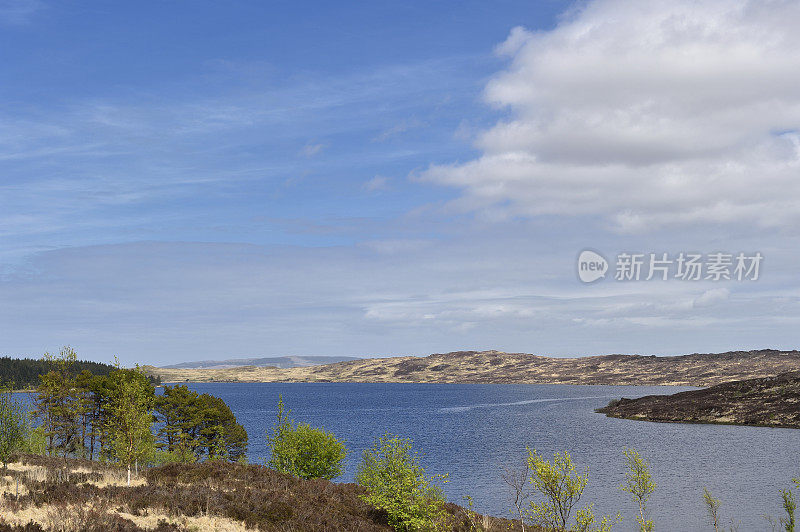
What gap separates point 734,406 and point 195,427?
460ft

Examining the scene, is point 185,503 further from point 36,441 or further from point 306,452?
Answer: point 36,441

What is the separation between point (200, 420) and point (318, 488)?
51.8 m

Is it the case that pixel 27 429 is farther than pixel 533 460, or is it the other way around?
pixel 27 429

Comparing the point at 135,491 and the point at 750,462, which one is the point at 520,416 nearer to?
the point at 750,462

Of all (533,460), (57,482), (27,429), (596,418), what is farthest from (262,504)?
(596,418)

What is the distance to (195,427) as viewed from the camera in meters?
89.2

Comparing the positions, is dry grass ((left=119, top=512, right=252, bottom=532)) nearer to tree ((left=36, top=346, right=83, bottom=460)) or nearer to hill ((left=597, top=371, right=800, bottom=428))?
tree ((left=36, top=346, right=83, bottom=460))

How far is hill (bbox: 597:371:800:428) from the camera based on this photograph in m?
142

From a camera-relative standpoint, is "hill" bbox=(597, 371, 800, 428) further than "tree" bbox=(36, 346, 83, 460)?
Yes

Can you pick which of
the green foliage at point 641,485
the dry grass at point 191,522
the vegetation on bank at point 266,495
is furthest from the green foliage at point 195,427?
the green foliage at point 641,485

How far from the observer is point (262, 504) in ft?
108

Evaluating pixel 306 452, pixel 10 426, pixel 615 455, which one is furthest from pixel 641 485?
pixel 10 426

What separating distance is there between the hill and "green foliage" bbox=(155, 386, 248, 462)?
120 meters

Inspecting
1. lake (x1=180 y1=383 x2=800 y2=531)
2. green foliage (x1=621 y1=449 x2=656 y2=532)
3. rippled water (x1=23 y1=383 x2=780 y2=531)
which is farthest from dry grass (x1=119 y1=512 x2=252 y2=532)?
lake (x1=180 y1=383 x2=800 y2=531)
